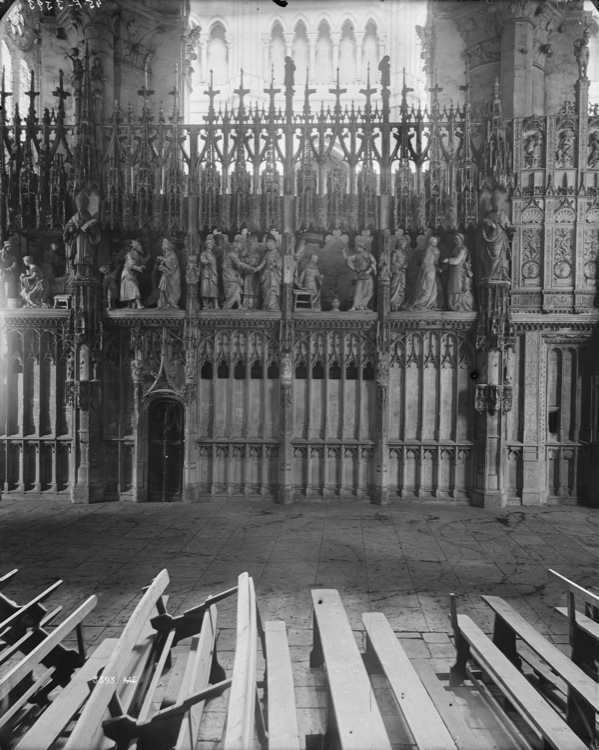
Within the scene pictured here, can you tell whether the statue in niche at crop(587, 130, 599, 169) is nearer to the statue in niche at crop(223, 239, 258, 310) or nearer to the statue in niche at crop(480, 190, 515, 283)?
the statue in niche at crop(480, 190, 515, 283)

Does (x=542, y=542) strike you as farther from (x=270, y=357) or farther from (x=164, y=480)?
(x=164, y=480)

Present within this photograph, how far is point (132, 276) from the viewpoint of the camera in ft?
43.9

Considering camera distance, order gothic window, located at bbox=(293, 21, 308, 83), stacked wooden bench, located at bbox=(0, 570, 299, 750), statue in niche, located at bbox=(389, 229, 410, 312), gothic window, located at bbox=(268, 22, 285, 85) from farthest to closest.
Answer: gothic window, located at bbox=(293, 21, 308, 83), gothic window, located at bbox=(268, 22, 285, 85), statue in niche, located at bbox=(389, 229, 410, 312), stacked wooden bench, located at bbox=(0, 570, 299, 750)

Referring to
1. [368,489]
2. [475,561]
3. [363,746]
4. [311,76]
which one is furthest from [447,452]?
[311,76]

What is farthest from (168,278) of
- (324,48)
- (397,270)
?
(324,48)

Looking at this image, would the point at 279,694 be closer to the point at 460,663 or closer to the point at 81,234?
the point at 460,663

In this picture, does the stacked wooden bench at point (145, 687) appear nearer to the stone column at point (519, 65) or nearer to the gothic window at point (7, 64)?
the stone column at point (519, 65)

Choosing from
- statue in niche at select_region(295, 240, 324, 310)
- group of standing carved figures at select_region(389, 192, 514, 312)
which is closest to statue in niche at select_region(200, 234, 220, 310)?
statue in niche at select_region(295, 240, 324, 310)

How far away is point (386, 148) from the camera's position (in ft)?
44.0

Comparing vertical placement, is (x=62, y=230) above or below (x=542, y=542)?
above

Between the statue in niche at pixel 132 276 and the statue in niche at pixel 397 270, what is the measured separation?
612 centimetres

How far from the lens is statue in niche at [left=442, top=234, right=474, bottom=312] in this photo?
13.2 metres

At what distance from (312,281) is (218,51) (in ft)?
38.3

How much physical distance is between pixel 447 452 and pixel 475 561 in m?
4.62
